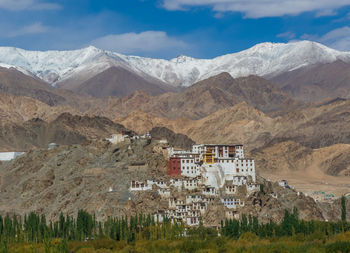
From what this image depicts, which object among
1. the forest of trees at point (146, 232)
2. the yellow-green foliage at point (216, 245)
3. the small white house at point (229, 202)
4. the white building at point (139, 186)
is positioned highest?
the white building at point (139, 186)

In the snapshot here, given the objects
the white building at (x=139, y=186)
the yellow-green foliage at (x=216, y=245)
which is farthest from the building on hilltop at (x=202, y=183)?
the yellow-green foliage at (x=216, y=245)

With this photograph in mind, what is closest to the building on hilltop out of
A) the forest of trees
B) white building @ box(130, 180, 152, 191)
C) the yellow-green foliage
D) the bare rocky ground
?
white building @ box(130, 180, 152, 191)

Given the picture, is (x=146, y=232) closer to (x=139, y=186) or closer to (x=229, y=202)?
(x=139, y=186)

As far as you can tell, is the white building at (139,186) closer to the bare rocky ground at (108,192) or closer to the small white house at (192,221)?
the bare rocky ground at (108,192)

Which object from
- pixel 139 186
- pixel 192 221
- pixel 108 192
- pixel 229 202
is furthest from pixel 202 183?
pixel 108 192

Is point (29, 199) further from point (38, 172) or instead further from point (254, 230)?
point (254, 230)

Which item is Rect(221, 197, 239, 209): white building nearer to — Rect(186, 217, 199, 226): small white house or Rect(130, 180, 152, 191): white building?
Rect(186, 217, 199, 226): small white house

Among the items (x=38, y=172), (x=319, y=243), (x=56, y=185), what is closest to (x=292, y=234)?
(x=319, y=243)

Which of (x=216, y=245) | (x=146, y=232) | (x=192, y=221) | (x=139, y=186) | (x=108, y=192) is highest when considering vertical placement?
(x=139, y=186)
